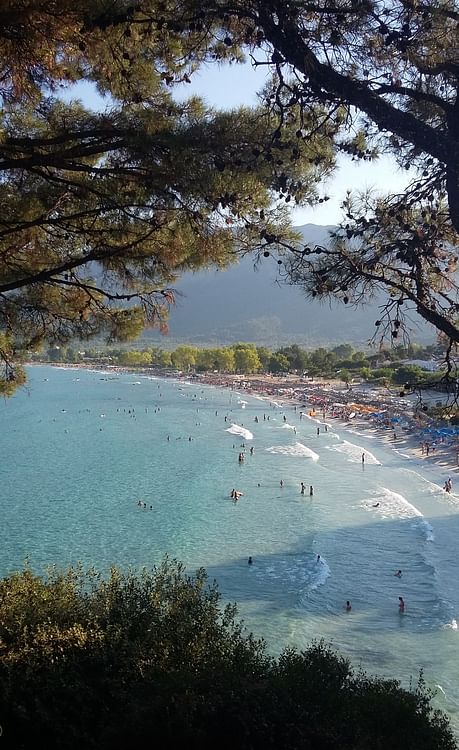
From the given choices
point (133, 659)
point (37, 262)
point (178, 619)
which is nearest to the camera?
point (133, 659)

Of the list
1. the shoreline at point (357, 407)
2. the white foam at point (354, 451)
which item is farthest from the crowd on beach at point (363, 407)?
the white foam at point (354, 451)

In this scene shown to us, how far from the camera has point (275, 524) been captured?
794 inches

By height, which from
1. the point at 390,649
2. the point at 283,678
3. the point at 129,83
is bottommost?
the point at 390,649

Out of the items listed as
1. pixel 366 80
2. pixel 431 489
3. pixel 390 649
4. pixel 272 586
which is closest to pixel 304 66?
pixel 366 80

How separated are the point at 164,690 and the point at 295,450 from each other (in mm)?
30075

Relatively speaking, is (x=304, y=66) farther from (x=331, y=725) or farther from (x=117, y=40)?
(x=331, y=725)

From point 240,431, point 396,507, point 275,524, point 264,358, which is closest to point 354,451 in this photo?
point 240,431

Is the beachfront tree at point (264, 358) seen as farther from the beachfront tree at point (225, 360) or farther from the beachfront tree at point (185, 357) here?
the beachfront tree at point (185, 357)

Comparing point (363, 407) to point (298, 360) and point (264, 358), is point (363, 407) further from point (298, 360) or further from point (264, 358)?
point (264, 358)

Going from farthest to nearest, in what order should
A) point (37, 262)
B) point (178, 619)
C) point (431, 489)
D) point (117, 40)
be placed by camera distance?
point (431, 489)
point (178, 619)
point (37, 262)
point (117, 40)

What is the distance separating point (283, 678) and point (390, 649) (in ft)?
23.3

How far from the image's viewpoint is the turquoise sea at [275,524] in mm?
12680

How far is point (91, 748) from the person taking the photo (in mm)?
4543

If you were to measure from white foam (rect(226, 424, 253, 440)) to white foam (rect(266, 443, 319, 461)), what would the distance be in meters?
3.80
